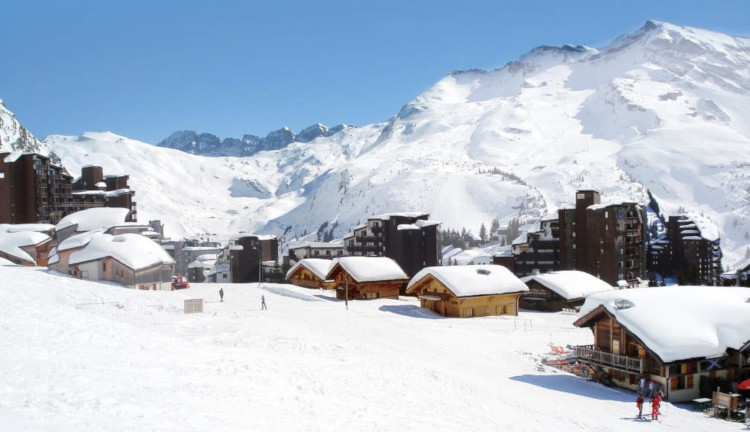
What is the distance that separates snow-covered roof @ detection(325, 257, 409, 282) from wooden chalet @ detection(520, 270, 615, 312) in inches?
597

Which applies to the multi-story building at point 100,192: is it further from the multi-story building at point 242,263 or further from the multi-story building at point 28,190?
the multi-story building at point 242,263

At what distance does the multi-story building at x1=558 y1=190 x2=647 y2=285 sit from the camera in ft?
290

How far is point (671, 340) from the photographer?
28.5m

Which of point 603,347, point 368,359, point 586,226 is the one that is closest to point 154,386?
point 368,359

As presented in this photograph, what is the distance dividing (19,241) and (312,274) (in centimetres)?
3423

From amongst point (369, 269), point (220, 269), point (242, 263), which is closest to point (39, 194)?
point (220, 269)

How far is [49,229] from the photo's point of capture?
7656 cm

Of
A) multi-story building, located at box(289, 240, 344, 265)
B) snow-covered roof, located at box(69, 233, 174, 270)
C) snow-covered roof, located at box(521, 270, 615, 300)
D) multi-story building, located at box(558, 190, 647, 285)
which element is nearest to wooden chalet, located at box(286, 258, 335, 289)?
snow-covered roof, located at box(69, 233, 174, 270)

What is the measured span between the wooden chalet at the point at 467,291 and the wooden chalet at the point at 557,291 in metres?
9.10

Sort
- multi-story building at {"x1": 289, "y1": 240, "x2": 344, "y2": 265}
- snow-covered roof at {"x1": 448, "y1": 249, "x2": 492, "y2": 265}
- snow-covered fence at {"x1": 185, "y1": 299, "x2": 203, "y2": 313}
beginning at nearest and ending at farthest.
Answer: snow-covered fence at {"x1": 185, "y1": 299, "x2": 203, "y2": 313}
multi-story building at {"x1": 289, "y1": 240, "x2": 344, "y2": 265}
snow-covered roof at {"x1": 448, "y1": 249, "x2": 492, "y2": 265}

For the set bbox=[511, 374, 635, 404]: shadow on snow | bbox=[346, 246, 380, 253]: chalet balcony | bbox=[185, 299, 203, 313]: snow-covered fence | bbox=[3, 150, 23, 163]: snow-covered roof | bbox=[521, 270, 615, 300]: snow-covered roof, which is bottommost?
bbox=[511, 374, 635, 404]: shadow on snow

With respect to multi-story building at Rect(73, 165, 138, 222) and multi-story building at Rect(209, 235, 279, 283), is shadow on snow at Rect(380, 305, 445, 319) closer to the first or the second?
multi-story building at Rect(209, 235, 279, 283)

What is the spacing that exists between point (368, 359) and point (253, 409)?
10.4 meters

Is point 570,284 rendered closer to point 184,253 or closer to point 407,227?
point 407,227
